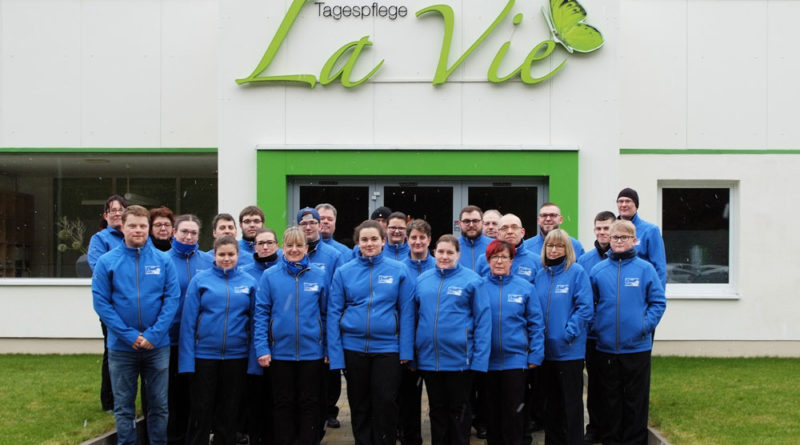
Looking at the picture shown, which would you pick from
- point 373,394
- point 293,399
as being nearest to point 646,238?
point 373,394


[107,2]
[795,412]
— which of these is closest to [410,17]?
[107,2]

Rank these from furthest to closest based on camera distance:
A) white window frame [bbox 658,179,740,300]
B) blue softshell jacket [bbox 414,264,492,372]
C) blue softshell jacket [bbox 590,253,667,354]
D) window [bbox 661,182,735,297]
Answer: window [bbox 661,182,735,297]
white window frame [bbox 658,179,740,300]
blue softshell jacket [bbox 590,253,667,354]
blue softshell jacket [bbox 414,264,492,372]

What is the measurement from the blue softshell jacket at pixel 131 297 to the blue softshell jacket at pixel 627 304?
3367 millimetres

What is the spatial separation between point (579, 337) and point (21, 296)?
9322mm

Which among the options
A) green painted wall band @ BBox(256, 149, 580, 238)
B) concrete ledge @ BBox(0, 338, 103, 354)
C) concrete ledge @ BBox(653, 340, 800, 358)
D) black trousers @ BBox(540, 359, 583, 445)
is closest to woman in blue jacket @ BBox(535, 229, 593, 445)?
black trousers @ BBox(540, 359, 583, 445)

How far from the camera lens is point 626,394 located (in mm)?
6812

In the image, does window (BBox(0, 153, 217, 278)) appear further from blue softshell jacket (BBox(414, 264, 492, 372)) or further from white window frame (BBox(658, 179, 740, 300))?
blue softshell jacket (BBox(414, 264, 492, 372))

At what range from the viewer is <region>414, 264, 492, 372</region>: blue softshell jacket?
631cm

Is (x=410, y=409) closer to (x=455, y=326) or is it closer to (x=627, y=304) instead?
(x=455, y=326)

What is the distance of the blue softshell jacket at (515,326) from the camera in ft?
21.0

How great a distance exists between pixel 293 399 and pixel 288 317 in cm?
64

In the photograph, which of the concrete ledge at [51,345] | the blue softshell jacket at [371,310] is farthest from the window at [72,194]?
the blue softshell jacket at [371,310]

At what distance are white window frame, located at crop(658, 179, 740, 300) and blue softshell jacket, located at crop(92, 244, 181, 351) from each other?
8412 millimetres

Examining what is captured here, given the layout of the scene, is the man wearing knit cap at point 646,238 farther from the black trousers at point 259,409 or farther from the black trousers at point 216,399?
the black trousers at point 216,399
